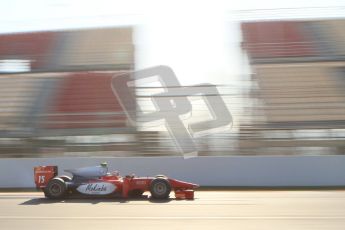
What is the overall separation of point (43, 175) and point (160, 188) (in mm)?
2635

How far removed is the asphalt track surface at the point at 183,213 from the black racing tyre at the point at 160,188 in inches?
7.7

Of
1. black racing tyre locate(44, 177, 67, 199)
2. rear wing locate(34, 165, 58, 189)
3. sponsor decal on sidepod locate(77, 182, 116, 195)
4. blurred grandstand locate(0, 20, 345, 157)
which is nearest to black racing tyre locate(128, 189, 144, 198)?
sponsor decal on sidepod locate(77, 182, 116, 195)

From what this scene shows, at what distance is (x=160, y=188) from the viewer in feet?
34.1

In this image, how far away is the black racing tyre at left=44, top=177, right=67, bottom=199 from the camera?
1058cm

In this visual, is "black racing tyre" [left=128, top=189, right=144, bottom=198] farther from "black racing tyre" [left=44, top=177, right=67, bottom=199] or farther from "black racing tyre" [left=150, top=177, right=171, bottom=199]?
"black racing tyre" [left=44, top=177, right=67, bottom=199]

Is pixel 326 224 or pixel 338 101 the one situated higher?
pixel 338 101

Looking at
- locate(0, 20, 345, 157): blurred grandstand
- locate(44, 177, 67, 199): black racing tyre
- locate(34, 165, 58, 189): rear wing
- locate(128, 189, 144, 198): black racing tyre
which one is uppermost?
locate(0, 20, 345, 157): blurred grandstand

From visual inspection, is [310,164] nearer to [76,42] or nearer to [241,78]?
[241,78]

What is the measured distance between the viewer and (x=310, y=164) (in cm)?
1386

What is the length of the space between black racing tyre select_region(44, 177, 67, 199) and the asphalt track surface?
173mm

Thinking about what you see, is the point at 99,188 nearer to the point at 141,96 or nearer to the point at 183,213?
the point at 183,213

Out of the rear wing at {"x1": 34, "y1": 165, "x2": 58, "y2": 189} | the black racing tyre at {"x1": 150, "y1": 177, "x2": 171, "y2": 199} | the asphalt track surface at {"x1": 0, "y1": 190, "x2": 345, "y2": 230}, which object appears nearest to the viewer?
the asphalt track surface at {"x1": 0, "y1": 190, "x2": 345, "y2": 230}

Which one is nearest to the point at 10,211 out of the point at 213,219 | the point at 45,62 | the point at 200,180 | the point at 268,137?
the point at 213,219

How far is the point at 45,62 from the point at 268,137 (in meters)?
9.96
